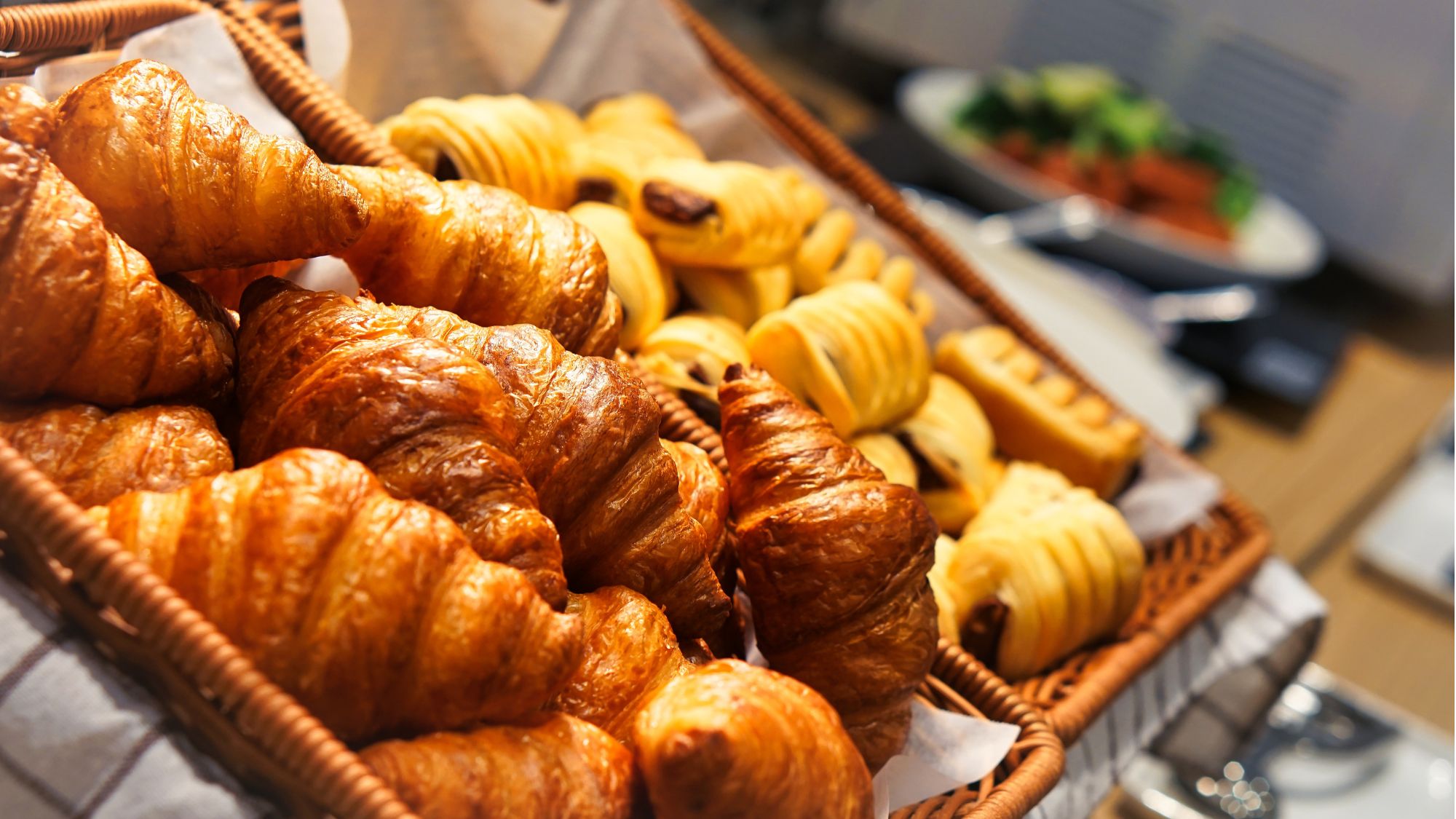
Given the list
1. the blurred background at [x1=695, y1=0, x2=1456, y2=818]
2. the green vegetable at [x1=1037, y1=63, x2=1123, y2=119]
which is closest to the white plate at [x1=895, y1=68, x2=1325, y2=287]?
the blurred background at [x1=695, y1=0, x2=1456, y2=818]

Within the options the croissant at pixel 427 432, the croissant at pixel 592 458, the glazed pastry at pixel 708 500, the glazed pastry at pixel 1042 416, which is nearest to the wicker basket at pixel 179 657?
the croissant at pixel 427 432

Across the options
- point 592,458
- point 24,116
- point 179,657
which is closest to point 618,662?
point 592,458

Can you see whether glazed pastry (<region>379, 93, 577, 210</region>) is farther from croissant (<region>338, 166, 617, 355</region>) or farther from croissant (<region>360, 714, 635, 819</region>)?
croissant (<region>360, 714, 635, 819</region>)

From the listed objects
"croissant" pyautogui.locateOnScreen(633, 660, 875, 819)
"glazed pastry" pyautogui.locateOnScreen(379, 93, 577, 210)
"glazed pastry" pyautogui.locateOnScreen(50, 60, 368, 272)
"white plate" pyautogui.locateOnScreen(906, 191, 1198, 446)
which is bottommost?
"white plate" pyautogui.locateOnScreen(906, 191, 1198, 446)

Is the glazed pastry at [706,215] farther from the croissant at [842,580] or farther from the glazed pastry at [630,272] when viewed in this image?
the croissant at [842,580]

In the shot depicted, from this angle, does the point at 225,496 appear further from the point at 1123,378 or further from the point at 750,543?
the point at 1123,378
